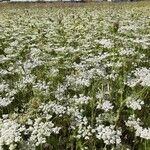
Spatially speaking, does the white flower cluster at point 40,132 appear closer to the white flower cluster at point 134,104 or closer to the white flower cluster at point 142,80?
the white flower cluster at point 134,104

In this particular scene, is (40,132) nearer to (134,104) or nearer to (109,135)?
(109,135)

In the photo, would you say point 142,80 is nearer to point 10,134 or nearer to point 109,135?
point 109,135

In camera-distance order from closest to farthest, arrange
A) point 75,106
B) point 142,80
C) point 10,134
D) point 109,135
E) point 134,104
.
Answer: point 10,134 → point 109,135 → point 134,104 → point 75,106 → point 142,80

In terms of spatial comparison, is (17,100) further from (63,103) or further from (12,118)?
(12,118)

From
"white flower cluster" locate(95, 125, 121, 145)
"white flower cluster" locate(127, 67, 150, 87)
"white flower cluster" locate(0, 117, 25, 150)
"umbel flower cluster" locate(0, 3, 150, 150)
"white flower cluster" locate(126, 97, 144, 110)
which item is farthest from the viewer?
"white flower cluster" locate(127, 67, 150, 87)

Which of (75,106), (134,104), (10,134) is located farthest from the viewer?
(75,106)

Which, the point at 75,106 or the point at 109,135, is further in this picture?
the point at 75,106

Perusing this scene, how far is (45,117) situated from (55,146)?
0.56m

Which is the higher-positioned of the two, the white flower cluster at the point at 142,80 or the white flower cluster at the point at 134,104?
the white flower cluster at the point at 142,80

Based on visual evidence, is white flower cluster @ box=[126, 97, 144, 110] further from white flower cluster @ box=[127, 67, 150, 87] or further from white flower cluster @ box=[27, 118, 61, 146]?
white flower cluster @ box=[27, 118, 61, 146]

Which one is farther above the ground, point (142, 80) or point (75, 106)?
point (142, 80)

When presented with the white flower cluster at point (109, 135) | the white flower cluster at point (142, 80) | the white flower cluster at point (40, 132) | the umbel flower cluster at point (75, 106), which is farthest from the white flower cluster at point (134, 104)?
the white flower cluster at point (40, 132)

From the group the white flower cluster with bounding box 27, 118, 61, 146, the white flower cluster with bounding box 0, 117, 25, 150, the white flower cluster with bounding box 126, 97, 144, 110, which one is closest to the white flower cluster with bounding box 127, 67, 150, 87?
the white flower cluster with bounding box 126, 97, 144, 110

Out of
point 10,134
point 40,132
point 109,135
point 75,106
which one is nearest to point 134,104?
point 75,106
